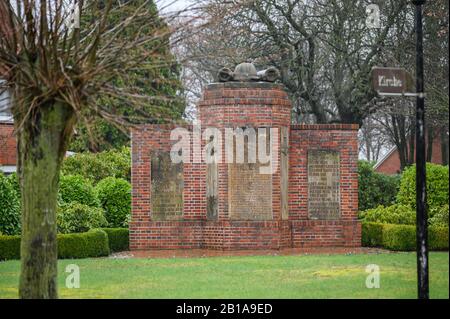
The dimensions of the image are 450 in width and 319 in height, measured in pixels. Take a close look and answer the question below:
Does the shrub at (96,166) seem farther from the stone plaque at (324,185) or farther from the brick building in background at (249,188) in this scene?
the stone plaque at (324,185)

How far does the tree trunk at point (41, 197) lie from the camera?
1192 centimetres

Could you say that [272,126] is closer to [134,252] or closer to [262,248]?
[262,248]

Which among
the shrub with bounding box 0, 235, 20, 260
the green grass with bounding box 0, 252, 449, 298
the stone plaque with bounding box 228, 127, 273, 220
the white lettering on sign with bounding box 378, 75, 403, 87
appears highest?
the white lettering on sign with bounding box 378, 75, 403, 87

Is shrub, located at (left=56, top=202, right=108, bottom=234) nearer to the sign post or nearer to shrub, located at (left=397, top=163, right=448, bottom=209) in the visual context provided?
shrub, located at (left=397, top=163, right=448, bottom=209)

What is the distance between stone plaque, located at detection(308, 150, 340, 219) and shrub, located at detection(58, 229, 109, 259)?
5.30m

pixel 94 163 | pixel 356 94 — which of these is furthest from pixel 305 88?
pixel 94 163

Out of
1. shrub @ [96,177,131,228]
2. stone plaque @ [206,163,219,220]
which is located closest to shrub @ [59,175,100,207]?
shrub @ [96,177,131,228]

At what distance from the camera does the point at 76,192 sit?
25.6 m

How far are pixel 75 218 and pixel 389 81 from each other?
13063 millimetres

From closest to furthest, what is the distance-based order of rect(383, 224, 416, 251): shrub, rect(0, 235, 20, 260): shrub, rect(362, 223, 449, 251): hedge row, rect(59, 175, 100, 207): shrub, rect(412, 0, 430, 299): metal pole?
1. rect(412, 0, 430, 299): metal pole
2. rect(0, 235, 20, 260): shrub
3. rect(362, 223, 449, 251): hedge row
4. rect(383, 224, 416, 251): shrub
5. rect(59, 175, 100, 207): shrub

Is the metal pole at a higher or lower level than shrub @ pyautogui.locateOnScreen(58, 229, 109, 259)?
higher

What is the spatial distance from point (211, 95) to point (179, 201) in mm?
2807

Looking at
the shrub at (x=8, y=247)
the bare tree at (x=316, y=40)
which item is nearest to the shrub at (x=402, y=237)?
the shrub at (x=8, y=247)

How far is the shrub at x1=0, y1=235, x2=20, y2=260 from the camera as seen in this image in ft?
68.8
